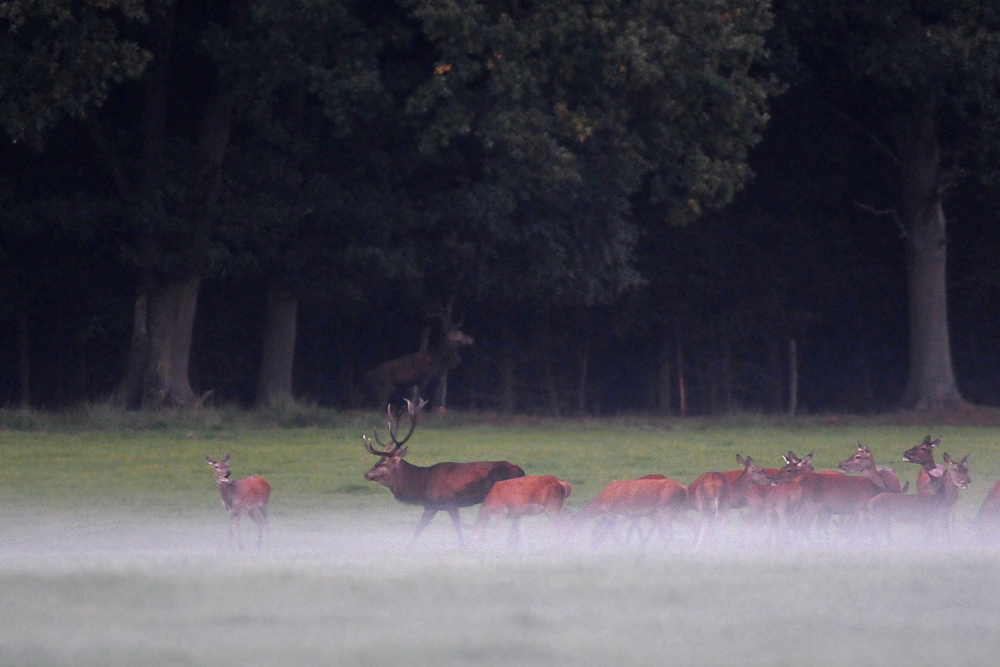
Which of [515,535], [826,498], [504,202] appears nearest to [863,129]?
[504,202]

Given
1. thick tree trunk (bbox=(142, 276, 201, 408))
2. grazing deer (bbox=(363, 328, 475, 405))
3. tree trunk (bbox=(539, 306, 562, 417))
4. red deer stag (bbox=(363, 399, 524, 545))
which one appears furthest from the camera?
tree trunk (bbox=(539, 306, 562, 417))

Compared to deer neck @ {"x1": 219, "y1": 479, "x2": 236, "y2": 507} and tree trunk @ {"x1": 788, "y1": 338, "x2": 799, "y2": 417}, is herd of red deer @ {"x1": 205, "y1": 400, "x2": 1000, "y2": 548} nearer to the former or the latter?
deer neck @ {"x1": 219, "y1": 479, "x2": 236, "y2": 507}

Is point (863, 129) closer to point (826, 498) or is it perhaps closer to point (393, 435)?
point (393, 435)

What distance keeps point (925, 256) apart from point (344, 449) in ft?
61.2

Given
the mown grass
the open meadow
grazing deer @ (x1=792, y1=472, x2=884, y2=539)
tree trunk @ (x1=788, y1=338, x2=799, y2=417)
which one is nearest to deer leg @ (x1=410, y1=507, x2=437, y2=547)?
the open meadow

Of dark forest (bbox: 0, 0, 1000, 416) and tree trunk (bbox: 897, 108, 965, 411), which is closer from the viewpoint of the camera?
dark forest (bbox: 0, 0, 1000, 416)

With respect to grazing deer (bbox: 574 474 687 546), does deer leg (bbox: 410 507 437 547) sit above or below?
below

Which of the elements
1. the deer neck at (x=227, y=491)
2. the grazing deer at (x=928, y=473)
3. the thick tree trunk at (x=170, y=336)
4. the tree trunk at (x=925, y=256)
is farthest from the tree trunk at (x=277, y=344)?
the grazing deer at (x=928, y=473)

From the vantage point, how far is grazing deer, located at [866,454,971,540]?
12789 mm

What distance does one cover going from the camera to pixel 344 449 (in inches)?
865

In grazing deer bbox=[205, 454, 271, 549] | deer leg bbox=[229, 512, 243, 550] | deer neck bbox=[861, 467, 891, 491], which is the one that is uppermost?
deer neck bbox=[861, 467, 891, 491]

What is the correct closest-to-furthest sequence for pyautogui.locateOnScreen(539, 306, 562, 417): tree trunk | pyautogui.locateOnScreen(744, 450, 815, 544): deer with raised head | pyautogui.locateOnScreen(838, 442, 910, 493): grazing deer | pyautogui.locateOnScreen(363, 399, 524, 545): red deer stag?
pyautogui.locateOnScreen(744, 450, 815, 544): deer with raised head, pyautogui.locateOnScreen(363, 399, 524, 545): red deer stag, pyautogui.locateOnScreen(838, 442, 910, 493): grazing deer, pyautogui.locateOnScreen(539, 306, 562, 417): tree trunk

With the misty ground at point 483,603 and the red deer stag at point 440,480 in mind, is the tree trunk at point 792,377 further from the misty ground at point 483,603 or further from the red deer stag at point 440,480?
the misty ground at point 483,603

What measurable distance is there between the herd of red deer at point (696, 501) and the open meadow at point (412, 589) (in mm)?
244
